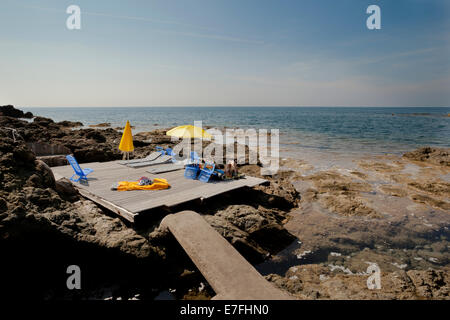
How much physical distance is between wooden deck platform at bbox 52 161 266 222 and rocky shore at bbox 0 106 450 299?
16.1 inches

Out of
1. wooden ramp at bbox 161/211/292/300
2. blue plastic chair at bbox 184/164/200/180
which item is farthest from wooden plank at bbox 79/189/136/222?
blue plastic chair at bbox 184/164/200/180

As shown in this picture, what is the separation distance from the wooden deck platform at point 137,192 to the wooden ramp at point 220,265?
160cm

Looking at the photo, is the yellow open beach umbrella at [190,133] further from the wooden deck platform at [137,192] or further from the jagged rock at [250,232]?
the jagged rock at [250,232]

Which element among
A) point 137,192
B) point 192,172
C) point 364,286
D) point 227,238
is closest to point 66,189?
point 137,192

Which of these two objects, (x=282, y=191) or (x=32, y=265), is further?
(x=282, y=191)

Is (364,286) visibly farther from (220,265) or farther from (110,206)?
(110,206)

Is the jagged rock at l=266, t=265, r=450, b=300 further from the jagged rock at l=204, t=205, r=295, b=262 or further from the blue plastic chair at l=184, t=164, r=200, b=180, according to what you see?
the blue plastic chair at l=184, t=164, r=200, b=180

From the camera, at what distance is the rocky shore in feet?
16.2

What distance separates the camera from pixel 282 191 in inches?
432

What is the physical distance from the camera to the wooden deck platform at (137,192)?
7270mm

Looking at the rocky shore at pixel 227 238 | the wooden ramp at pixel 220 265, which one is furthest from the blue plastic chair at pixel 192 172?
the wooden ramp at pixel 220 265
